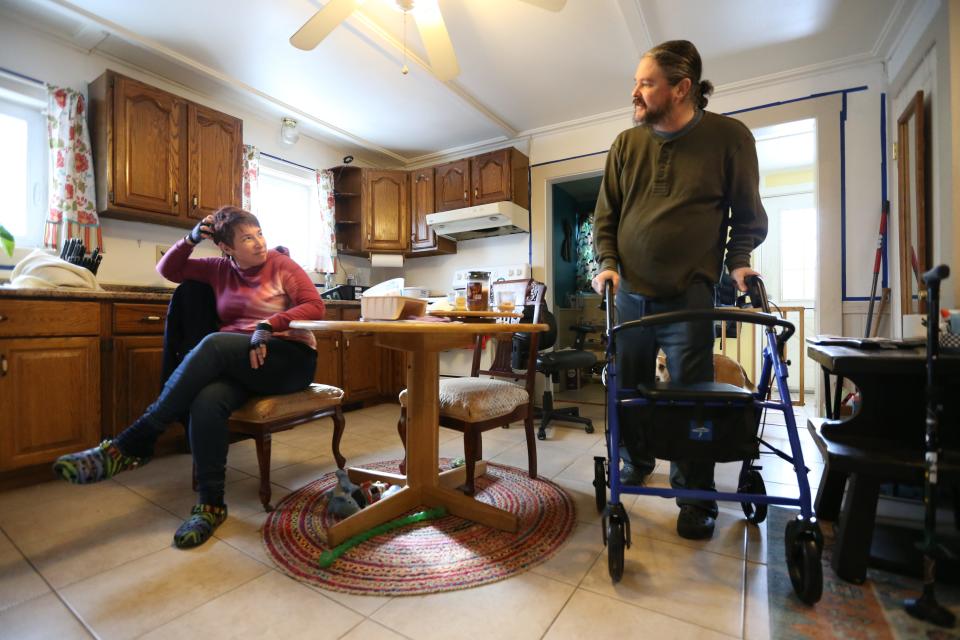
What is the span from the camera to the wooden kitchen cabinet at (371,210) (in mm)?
4121

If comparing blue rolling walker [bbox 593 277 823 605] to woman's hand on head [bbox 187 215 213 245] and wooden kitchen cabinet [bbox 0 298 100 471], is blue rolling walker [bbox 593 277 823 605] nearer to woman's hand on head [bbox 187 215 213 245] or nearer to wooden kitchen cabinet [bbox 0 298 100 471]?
woman's hand on head [bbox 187 215 213 245]

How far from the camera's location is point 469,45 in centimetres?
272

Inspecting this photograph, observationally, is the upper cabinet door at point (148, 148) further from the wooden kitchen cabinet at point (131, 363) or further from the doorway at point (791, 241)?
the doorway at point (791, 241)

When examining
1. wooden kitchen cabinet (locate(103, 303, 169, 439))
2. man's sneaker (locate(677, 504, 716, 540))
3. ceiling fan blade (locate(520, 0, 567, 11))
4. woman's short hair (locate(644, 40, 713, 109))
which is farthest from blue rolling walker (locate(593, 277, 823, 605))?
wooden kitchen cabinet (locate(103, 303, 169, 439))

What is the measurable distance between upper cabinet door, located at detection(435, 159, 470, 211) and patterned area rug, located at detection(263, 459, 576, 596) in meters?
2.94

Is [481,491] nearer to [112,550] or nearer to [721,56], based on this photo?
[112,550]

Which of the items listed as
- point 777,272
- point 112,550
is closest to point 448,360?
point 112,550

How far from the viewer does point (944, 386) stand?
1106mm

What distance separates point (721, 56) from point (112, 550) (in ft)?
13.2

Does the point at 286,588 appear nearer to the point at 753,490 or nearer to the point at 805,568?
the point at 805,568

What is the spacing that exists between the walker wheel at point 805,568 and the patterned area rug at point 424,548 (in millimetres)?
598

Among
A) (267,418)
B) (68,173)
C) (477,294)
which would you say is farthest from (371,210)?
(267,418)

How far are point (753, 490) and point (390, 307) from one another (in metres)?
1.31

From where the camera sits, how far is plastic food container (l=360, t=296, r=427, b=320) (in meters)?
1.31
